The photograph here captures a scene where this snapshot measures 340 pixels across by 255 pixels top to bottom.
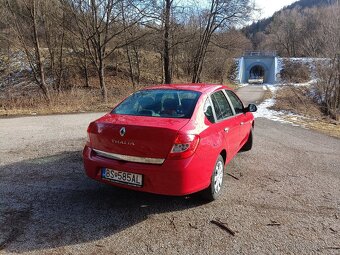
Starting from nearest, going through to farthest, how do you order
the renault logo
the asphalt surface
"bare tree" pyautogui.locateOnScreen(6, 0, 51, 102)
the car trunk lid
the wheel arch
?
the asphalt surface, the car trunk lid, the renault logo, the wheel arch, "bare tree" pyautogui.locateOnScreen(6, 0, 51, 102)

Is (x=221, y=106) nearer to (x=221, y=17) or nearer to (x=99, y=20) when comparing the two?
(x=99, y=20)

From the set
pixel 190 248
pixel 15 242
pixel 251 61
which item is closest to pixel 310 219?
pixel 190 248

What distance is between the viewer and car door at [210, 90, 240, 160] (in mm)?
4325

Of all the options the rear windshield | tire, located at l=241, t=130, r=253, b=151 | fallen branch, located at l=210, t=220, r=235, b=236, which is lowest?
fallen branch, located at l=210, t=220, r=235, b=236

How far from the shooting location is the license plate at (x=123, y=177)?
3424 mm

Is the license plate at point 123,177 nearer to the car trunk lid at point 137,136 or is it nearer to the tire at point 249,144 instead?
the car trunk lid at point 137,136

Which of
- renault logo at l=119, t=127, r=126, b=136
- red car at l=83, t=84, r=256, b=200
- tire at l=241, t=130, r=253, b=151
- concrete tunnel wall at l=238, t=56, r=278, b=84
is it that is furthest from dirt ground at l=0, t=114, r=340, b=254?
concrete tunnel wall at l=238, t=56, r=278, b=84

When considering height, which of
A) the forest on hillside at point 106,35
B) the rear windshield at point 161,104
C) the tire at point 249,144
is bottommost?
the tire at point 249,144

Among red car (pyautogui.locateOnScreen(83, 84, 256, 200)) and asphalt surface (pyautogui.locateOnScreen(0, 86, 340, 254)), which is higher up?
red car (pyautogui.locateOnScreen(83, 84, 256, 200))

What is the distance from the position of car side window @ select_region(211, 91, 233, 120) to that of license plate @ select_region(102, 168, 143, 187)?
1530mm

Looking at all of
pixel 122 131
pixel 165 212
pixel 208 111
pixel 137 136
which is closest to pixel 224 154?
pixel 208 111

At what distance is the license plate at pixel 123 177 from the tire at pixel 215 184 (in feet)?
3.12

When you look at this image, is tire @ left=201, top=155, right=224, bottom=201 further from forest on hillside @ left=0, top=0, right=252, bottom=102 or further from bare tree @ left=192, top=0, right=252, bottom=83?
bare tree @ left=192, top=0, right=252, bottom=83

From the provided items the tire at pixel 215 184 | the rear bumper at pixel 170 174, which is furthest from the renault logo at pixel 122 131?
the tire at pixel 215 184
